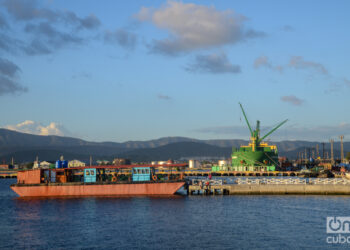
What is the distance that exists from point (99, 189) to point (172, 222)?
105 feet

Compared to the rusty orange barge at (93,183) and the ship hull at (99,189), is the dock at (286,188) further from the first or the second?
the ship hull at (99,189)

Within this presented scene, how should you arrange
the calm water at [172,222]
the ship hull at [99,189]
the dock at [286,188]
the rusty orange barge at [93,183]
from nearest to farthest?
the calm water at [172,222] → the dock at [286,188] → the ship hull at [99,189] → the rusty orange barge at [93,183]

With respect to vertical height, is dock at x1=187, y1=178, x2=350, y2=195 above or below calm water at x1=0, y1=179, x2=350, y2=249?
above

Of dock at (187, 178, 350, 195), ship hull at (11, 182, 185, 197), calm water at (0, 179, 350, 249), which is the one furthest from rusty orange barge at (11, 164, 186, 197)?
dock at (187, 178, 350, 195)

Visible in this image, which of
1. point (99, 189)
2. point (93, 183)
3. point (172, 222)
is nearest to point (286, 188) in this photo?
point (172, 222)

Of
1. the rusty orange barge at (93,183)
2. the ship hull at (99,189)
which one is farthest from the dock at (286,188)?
the ship hull at (99,189)

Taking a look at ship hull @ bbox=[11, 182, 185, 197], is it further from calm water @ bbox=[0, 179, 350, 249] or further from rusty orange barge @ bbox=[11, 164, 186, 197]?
calm water @ bbox=[0, 179, 350, 249]

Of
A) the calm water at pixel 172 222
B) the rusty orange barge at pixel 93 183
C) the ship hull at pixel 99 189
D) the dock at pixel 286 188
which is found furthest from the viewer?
the rusty orange barge at pixel 93 183

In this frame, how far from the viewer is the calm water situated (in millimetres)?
46188

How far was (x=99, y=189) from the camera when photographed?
8556 cm

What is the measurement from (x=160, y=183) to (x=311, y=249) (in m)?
43.6

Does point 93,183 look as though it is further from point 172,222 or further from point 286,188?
point 286,188

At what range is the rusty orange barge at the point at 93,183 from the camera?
8338cm

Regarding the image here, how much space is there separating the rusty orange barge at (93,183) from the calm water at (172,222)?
3.07m
